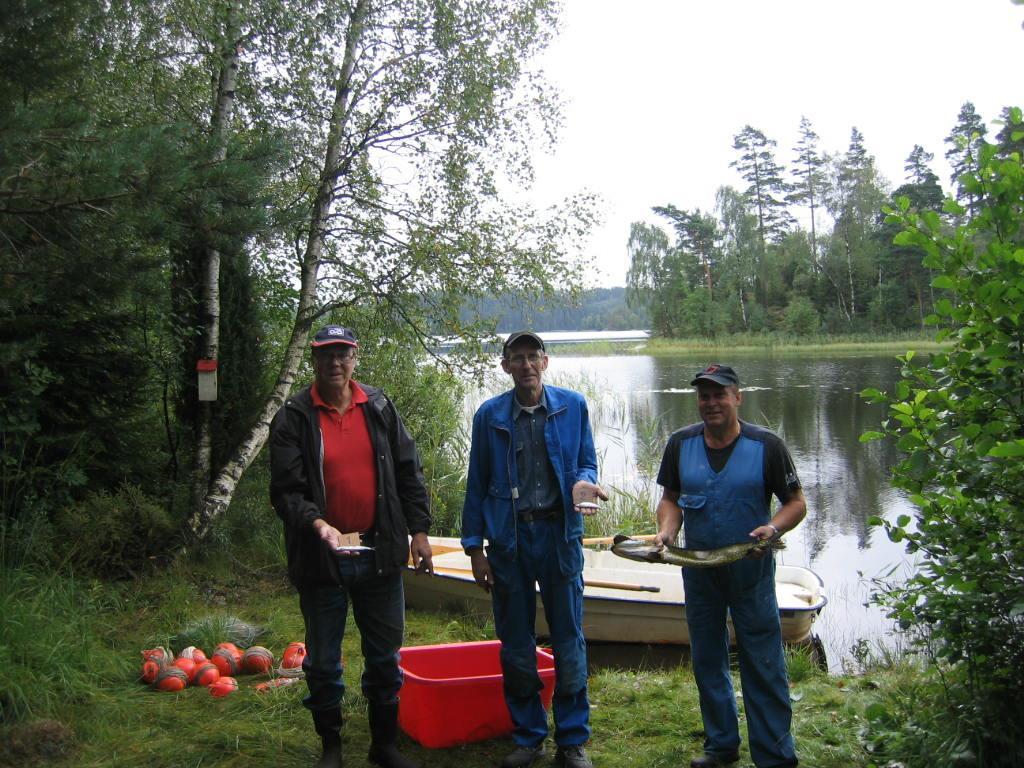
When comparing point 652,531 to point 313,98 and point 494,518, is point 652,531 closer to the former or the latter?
point 313,98

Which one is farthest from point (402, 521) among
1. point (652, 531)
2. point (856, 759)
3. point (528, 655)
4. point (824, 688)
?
point (652, 531)

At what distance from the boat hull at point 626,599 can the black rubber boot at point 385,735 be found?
107 inches

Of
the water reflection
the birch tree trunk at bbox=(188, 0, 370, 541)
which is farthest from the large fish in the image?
the birch tree trunk at bbox=(188, 0, 370, 541)

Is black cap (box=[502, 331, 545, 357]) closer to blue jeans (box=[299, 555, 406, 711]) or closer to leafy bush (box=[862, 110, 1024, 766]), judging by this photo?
blue jeans (box=[299, 555, 406, 711])

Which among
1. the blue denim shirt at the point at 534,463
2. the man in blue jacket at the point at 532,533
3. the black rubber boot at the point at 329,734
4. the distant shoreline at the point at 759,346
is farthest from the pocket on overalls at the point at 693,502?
the distant shoreline at the point at 759,346

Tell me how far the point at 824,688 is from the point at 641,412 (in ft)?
43.1

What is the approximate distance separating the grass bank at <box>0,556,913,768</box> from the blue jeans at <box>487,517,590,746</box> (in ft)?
1.02

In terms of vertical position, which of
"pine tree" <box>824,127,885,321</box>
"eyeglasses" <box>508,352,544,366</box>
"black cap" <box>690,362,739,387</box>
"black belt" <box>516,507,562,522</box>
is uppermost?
"pine tree" <box>824,127,885,321</box>

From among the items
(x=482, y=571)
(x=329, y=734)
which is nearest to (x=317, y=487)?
(x=482, y=571)

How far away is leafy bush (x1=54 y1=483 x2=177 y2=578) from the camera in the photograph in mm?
5578

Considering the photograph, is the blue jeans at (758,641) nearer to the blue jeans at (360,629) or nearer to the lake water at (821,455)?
the lake water at (821,455)

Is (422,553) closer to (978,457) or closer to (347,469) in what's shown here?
(347,469)

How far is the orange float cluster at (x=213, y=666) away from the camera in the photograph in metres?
4.20

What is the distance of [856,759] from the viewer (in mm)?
3172
